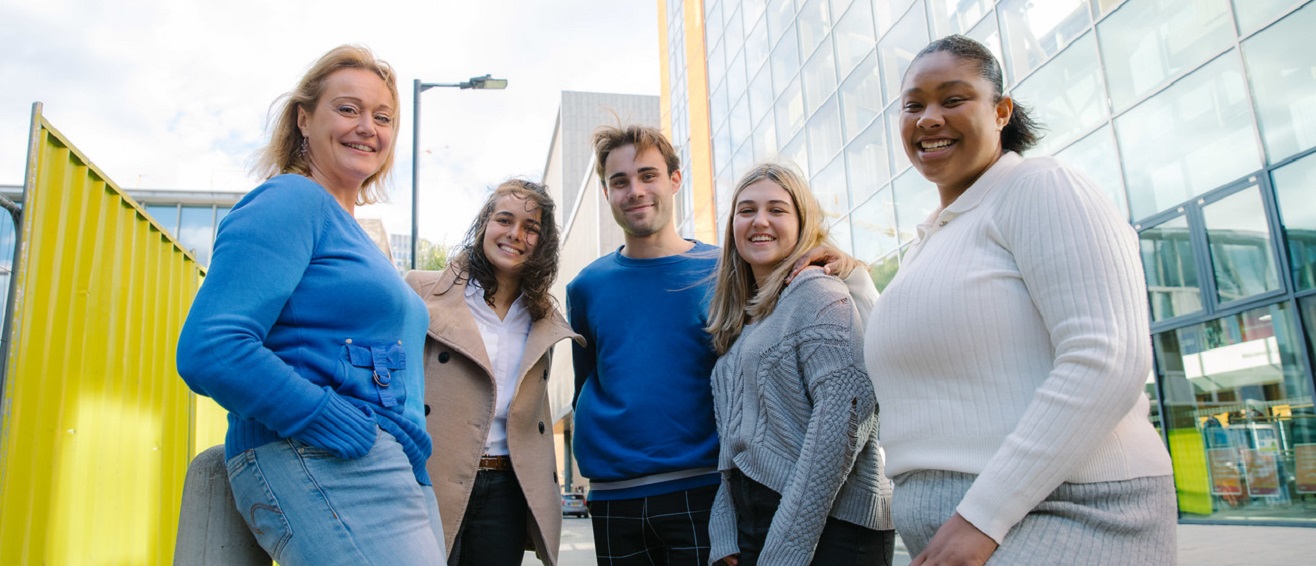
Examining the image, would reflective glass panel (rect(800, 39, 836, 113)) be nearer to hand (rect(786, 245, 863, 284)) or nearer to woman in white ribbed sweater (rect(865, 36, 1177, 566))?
hand (rect(786, 245, 863, 284))

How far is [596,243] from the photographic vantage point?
39.9 meters

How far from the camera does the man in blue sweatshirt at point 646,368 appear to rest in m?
3.06

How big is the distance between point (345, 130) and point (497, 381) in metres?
1.27

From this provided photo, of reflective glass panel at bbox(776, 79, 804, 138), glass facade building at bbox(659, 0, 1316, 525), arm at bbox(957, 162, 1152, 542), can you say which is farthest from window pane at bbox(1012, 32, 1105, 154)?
arm at bbox(957, 162, 1152, 542)

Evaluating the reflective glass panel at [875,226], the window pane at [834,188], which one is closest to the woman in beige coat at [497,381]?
the reflective glass panel at [875,226]

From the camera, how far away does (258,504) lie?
1787mm

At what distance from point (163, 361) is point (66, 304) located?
1.15m

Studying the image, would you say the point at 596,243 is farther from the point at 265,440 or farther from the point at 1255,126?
the point at 265,440

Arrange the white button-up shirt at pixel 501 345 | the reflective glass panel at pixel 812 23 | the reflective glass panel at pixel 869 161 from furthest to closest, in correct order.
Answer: the reflective glass panel at pixel 812 23
the reflective glass panel at pixel 869 161
the white button-up shirt at pixel 501 345

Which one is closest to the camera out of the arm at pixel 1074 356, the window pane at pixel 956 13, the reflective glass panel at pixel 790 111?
the arm at pixel 1074 356

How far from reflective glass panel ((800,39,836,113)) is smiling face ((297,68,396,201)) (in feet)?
47.9

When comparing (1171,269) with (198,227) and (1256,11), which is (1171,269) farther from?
(198,227)

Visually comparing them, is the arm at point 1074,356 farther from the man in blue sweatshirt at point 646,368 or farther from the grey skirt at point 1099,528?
the man in blue sweatshirt at point 646,368

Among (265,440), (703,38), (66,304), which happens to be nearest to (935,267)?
(265,440)
